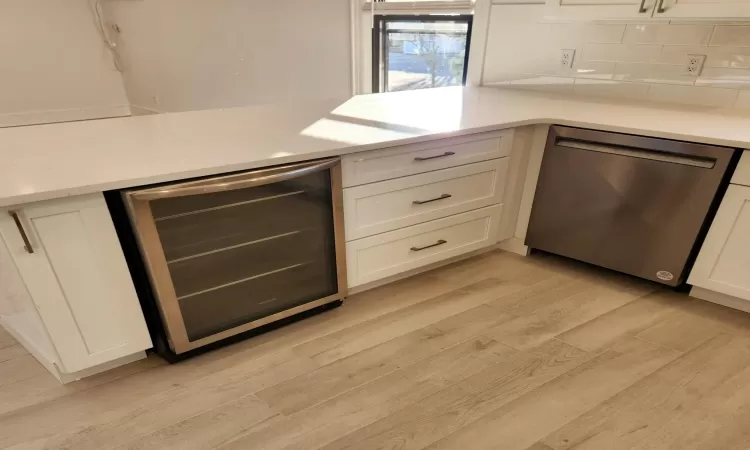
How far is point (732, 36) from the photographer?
202cm

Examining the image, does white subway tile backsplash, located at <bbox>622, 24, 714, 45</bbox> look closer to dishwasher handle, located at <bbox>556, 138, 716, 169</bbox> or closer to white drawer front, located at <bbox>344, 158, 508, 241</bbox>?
dishwasher handle, located at <bbox>556, 138, 716, 169</bbox>

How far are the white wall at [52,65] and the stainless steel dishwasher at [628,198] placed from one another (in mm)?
5321

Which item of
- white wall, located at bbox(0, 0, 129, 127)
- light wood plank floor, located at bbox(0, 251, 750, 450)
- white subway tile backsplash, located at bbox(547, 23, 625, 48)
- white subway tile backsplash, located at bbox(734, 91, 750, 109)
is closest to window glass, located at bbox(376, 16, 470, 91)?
white subway tile backsplash, located at bbox(547, 23, 625, 48)

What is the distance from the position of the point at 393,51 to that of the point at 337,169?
93.7 inches

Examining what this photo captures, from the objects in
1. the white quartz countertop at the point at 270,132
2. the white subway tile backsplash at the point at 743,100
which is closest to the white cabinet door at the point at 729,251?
the white quartz countertop at the point at 270,132

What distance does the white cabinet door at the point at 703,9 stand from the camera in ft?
5.50

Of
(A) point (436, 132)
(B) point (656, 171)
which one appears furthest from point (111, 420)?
(B) point (656, 171)

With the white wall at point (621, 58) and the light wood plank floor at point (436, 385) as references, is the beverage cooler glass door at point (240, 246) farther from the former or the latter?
the white wall at point (621, 58)

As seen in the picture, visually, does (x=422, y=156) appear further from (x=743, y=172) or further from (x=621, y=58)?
(x=621, y=58)

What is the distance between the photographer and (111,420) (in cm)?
144

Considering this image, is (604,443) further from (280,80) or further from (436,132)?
(280,80)

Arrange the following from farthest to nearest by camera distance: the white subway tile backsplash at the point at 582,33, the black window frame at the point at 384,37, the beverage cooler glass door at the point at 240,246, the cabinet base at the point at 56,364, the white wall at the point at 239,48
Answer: the white wall at the point at 239,48
the black window frame at the point at 384,37
the white subway tile backsplash at the point at 582,33
the cabinet base at the point at 56,364
the beverage cooler glass door at the point at 240,246

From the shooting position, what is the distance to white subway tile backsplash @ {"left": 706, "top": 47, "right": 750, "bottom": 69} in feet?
6.62

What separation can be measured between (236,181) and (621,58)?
218 cm
